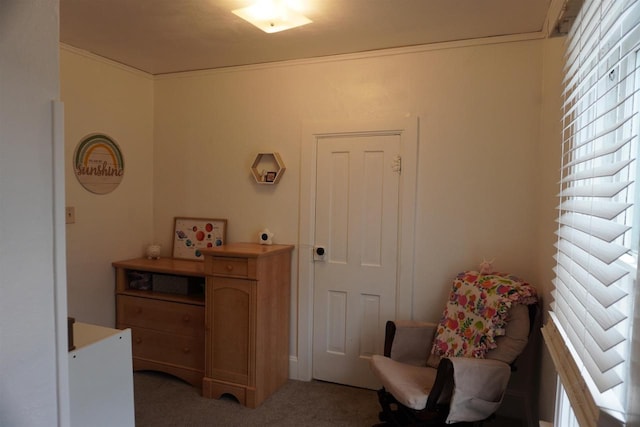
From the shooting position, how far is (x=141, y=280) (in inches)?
131

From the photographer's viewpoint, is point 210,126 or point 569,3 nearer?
point 569,3

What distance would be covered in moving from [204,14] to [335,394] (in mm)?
2543

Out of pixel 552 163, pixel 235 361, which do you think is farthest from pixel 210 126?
pixel 552 163

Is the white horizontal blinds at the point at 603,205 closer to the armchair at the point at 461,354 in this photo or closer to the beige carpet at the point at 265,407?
the armchair at the point at 461,354

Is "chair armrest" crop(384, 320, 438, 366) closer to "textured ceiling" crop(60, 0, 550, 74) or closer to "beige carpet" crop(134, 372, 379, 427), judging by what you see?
"beige carpet" crop(134, 372, 379, 427)

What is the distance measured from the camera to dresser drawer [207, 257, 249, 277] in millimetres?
2746

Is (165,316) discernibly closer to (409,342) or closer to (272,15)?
(409,342)

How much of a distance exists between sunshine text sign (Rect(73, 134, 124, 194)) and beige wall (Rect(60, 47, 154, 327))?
43 mm

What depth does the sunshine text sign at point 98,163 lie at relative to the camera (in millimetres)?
3041

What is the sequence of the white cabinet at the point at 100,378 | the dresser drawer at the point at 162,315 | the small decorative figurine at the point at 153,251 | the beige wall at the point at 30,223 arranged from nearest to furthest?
the beige wall at the point at 30,223 → the white cabinet at the point at 100,378 → the dresser drawer at the point at 162,315 → the small decorative figurine at the point at 153,251

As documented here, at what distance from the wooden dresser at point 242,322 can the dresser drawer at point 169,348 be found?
0.62 ft

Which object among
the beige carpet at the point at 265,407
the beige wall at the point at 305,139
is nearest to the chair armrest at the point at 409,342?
the beige wall at the point at 305,139

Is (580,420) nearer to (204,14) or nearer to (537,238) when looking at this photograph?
(537,238)

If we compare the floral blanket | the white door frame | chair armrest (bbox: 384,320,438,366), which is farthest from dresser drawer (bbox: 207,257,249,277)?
the floral blanket
